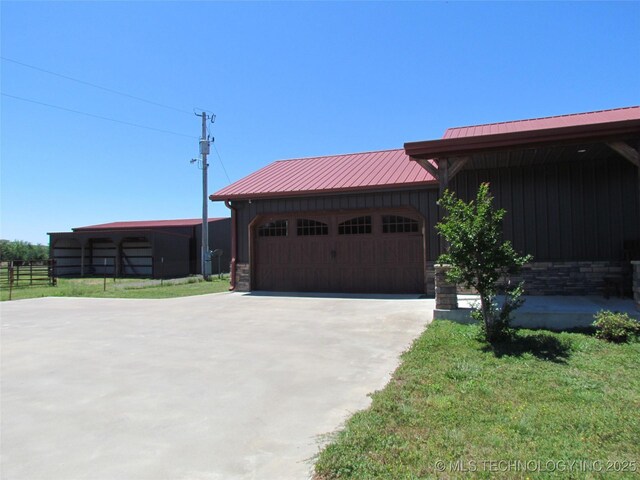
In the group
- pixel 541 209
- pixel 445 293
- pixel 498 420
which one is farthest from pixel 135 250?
pixel 498 420

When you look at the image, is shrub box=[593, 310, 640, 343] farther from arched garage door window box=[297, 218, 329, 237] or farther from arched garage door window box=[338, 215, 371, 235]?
arched garage door window box=[297, 218, 329, 237]

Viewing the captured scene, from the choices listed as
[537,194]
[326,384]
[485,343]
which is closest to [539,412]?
[326,384]

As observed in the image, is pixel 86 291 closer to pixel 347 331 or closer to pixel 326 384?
pixel 347 331

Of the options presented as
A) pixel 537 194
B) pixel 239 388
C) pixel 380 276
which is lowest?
pixel 239 388

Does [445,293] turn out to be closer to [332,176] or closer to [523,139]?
[523,139]

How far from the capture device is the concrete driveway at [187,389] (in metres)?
3.15

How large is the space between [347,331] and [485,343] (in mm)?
2485

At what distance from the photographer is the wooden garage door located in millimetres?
13023

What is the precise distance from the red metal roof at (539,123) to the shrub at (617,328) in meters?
6.48

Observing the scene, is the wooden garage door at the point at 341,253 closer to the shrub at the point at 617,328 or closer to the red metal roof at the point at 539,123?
the red metal roof at the point at 539,123

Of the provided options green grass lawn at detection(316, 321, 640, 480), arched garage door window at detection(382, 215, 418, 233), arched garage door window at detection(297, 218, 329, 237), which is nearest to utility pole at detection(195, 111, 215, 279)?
arched garage door window at detection(297, 218, 329, 237)

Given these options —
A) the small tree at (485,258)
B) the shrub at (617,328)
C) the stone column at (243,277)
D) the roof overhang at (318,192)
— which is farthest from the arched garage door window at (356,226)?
the shrub at (617,328)

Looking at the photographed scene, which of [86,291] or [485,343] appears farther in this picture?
[86,291]

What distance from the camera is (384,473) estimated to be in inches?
111
